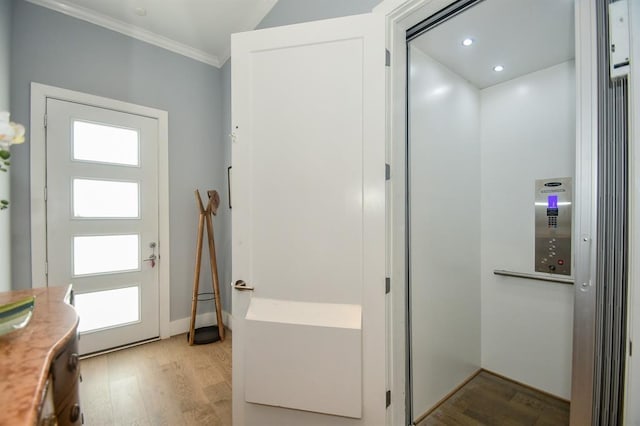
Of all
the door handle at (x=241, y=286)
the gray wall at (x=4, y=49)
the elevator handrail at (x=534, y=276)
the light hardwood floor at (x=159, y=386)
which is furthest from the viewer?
the elevator handrail at (x=534, y=276)

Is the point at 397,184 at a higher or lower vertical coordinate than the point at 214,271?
higher

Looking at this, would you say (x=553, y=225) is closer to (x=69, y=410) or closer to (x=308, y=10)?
(x=308, y=10)

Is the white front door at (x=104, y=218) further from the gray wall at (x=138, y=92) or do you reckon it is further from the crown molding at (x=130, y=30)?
the crown molding at (x=130, y=30)

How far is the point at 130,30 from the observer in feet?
8.63

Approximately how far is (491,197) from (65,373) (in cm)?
296

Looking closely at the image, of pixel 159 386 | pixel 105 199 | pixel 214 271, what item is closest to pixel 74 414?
pixel 159 386

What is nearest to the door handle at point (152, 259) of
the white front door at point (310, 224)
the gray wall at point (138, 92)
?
the gray wall at point (138, 92)

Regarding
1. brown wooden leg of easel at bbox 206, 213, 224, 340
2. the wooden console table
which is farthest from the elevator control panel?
brown wooden leg of easel at bbox 206, 213, 224, 340

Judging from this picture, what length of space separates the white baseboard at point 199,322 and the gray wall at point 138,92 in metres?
0.08

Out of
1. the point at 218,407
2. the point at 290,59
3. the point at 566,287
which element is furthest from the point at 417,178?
the point at 218,407

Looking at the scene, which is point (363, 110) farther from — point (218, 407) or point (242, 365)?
point (218, 407)

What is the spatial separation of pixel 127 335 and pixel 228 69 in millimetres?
3027

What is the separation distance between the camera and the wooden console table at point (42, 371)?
0.51 m

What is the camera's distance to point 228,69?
3049mm
